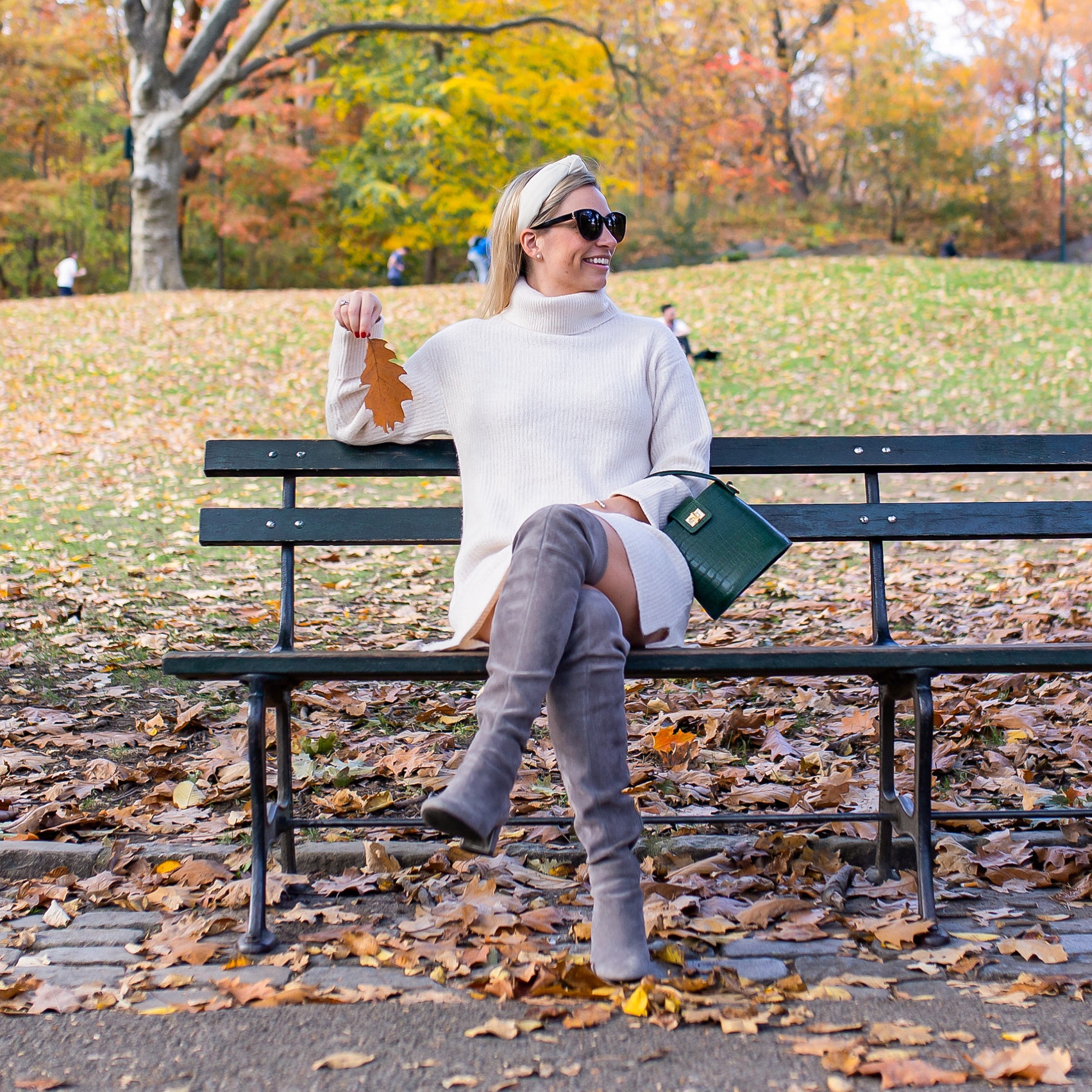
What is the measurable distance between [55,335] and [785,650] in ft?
52.1

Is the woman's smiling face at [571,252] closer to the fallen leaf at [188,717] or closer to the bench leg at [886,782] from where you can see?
the bench leg at [886,782]

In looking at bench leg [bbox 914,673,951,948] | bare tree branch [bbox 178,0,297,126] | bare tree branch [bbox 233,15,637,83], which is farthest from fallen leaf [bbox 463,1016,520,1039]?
bare tree branch [bbox 178,0,297,126]

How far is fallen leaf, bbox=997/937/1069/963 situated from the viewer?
266 centimetres

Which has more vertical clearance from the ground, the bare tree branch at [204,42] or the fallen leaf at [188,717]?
the bare tree branch at [204,42]

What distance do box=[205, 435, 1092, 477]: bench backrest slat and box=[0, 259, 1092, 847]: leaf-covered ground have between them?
964 millimetres

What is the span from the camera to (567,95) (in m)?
25.3

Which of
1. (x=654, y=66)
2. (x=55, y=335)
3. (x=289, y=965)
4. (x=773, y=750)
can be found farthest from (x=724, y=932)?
(x=654, y=66)

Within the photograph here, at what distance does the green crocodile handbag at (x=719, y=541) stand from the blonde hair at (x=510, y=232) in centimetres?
83

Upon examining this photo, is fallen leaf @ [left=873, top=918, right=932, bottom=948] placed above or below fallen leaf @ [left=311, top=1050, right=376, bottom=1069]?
above

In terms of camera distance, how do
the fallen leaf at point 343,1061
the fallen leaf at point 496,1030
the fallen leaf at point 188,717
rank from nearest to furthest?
the fallen leaf at point 343,1061 → the fallen leaf at point 496,1030 → the fallen leaf at point 188,717

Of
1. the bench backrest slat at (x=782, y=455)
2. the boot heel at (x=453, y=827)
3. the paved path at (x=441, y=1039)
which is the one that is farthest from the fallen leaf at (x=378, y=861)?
the bench backrest slat at (x=782, y=455)

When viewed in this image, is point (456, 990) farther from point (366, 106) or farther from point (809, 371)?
point (366, 106)

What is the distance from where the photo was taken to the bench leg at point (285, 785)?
3129 millimetres

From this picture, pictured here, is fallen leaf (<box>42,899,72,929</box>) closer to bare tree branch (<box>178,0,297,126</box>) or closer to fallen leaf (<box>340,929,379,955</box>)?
fallen leaf (<box>340,929,379,955</box>)
